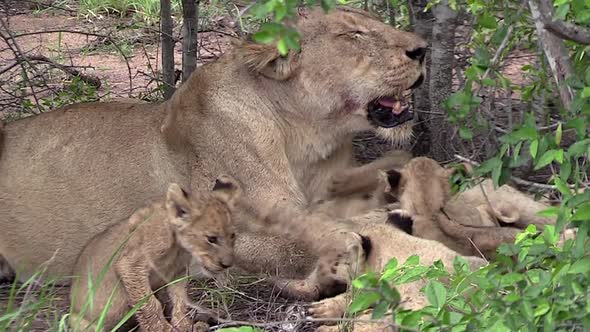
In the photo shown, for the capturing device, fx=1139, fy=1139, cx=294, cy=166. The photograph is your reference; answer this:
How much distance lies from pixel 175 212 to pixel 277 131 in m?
0.77

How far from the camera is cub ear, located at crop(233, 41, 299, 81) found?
4.66 meters

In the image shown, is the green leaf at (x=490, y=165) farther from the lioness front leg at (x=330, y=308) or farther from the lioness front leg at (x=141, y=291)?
the lioness front leg at (x=141, y=291)

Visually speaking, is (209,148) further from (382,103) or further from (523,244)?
(523,244)

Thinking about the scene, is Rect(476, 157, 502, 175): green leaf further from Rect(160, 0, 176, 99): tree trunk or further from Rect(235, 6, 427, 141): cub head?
Rect(160, 0, 176, 99): tree trunk

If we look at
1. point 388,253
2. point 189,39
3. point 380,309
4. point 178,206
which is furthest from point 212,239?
point 189,39

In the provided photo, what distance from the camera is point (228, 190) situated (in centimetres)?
437

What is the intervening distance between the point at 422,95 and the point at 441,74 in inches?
12.0

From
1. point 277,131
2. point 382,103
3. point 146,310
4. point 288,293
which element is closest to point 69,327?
point 146,310

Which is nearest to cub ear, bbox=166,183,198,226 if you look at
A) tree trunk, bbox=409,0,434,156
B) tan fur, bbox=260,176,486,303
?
tan fur, bbox=260,176,486,303

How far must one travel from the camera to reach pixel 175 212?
13.6ft

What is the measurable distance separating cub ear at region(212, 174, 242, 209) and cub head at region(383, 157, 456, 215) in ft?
2.19

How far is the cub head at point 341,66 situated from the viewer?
4719 millimetres

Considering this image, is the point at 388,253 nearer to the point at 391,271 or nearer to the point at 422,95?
the point at 391,271

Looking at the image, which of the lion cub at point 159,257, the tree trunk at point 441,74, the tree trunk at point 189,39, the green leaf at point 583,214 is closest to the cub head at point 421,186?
the lion cub at point 159,257
